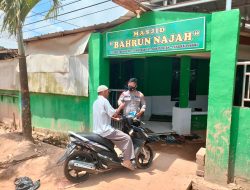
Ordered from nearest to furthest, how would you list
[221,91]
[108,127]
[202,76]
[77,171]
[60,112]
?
[221,91] < [77,171] < [108,127] < [60,112] < [202,76]

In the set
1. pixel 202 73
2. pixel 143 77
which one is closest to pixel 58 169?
pixel 143 77

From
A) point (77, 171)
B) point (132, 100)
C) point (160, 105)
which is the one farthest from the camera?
point (160, 105)

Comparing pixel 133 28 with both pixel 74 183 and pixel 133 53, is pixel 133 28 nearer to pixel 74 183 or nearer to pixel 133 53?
pixel 133 53

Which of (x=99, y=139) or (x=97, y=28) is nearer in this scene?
(x=99, y=139)

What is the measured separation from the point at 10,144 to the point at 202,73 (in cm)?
850

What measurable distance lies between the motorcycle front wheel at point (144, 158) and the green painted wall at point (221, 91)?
4.35ft

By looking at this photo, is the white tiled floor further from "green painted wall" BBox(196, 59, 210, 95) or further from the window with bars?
the window with bars

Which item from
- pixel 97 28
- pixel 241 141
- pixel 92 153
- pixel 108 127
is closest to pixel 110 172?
pixel 92 153

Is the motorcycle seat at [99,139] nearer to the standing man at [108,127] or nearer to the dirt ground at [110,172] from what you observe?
the standing man at [108,127]

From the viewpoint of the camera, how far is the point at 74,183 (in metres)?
5.37

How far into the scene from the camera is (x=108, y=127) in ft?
17.8

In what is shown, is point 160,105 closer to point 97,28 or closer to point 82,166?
point 97,28

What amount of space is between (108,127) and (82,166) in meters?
0.90

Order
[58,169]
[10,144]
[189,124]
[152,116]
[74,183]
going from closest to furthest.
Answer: [74,183] < [58,169] < [10,144] < [189,124] < [152,116]
